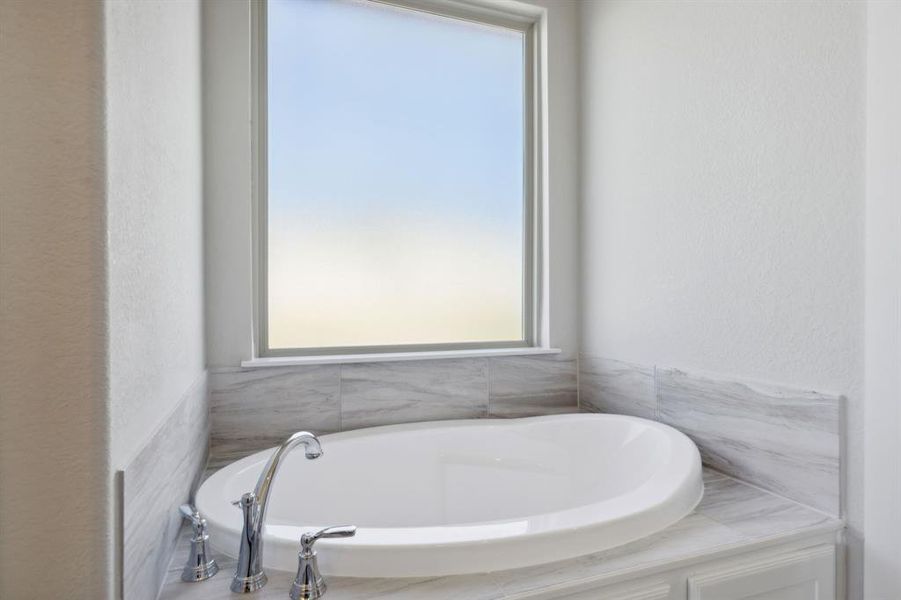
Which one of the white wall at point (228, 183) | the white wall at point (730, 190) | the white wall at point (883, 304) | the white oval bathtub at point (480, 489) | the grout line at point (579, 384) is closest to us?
the white oval bathtub at point (480, 489)

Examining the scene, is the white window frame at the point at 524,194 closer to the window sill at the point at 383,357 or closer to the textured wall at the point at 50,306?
the window sill at the point at 383,357

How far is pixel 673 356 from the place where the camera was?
1838 millimetres

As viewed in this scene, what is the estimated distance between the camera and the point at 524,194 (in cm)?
238

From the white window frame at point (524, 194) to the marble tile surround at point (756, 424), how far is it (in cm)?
54

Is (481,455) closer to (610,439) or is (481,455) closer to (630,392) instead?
(610,439)

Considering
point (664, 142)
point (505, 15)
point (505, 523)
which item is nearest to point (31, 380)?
point (505, 523)

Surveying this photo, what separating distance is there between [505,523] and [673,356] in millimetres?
1024

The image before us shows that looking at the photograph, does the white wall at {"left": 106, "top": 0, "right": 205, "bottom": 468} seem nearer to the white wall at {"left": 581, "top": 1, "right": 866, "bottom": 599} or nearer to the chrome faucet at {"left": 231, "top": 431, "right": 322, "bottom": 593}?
the chrome faucet at {"left": 231, "top": 431, "right": 322, "bottom": 593}

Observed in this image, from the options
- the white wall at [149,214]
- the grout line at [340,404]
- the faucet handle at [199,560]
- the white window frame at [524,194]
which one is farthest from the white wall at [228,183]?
the faucet handle at [199,560]

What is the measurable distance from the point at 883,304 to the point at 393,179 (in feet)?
5.47

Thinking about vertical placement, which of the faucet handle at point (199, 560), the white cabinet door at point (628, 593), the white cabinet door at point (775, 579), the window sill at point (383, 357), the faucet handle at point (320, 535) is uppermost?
the window sill at point (383, 357)

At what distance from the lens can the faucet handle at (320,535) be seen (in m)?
0.98

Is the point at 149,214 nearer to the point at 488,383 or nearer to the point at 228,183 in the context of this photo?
the point at 228,183

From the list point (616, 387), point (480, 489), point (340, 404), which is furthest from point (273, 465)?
point (616, 387)
